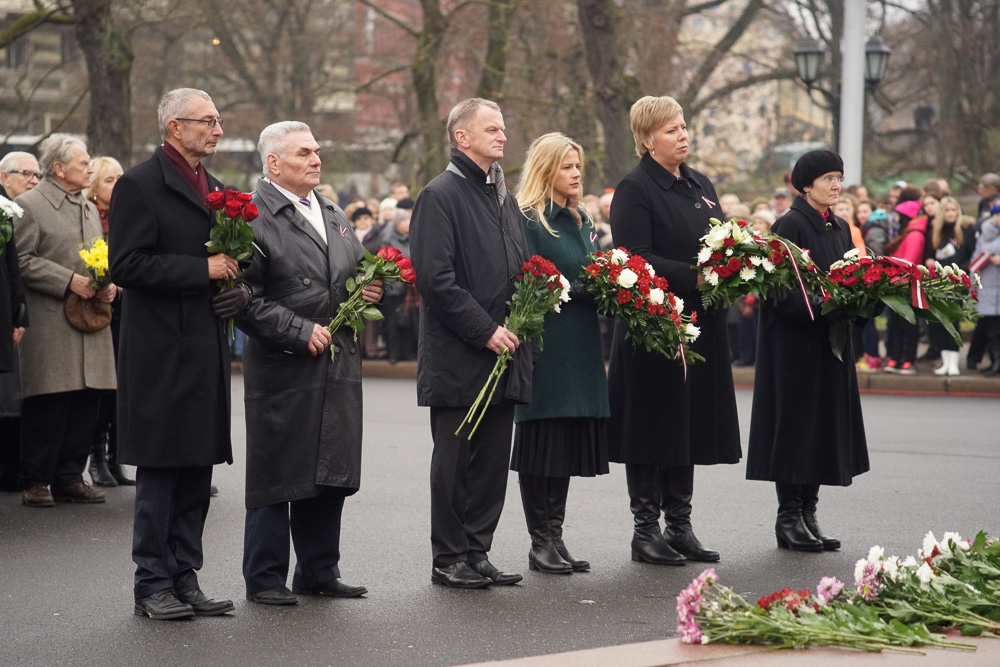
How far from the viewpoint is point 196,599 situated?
581 centimetres

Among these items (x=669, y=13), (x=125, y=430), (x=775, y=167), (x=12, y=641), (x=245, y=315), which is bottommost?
(x=12, y=641)

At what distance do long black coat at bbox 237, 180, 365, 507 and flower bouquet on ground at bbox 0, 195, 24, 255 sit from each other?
8.47 feet

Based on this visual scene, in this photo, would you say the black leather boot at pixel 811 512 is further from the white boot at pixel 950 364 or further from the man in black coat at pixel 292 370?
the white boot at pixel 950 364

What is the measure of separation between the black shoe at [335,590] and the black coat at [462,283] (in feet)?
3.04

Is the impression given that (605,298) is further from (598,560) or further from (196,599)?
(196,599)

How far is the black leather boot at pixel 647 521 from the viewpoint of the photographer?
685 cm

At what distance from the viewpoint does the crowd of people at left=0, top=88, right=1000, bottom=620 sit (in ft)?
18.7

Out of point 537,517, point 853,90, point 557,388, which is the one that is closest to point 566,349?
point 557,388

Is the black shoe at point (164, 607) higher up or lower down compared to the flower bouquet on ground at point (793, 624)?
lower down

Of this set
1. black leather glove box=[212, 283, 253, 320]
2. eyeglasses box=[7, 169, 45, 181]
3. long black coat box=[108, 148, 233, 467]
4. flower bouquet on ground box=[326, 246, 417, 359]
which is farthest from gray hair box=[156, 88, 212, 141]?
eyeglasses box=[7, 169, 45, 181]

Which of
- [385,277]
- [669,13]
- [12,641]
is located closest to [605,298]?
[385,277]

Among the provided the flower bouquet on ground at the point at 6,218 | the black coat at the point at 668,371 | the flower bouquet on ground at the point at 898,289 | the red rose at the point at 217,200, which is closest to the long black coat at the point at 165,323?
the red rose at the point at 217,200

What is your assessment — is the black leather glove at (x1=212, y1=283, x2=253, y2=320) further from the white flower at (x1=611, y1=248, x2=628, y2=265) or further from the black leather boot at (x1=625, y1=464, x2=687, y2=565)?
the black leather boot at (x1=625, y1=464, x2=687, y2=565)

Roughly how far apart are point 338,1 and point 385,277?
29575 millimetres
